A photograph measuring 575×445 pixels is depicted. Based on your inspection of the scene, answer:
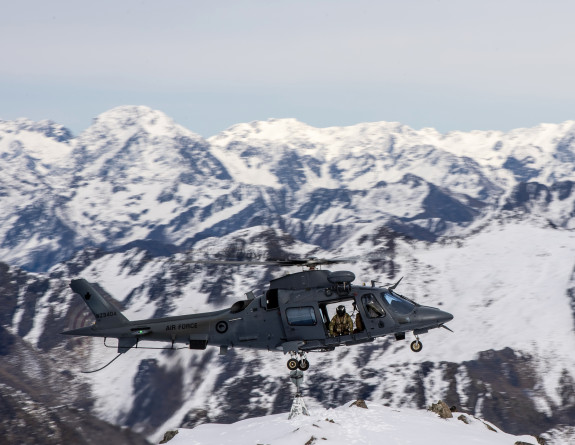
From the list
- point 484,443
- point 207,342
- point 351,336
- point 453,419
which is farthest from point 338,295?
point 453,419

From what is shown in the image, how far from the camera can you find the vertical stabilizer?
5703 centimetres

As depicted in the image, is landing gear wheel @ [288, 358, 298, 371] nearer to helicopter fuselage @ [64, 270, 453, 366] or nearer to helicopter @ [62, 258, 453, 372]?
helicopter @ [62, 258, 453, 372]

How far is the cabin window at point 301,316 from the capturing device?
50969 mm

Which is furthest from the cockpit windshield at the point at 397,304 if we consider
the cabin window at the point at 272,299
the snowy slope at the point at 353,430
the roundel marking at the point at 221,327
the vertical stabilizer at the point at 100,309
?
the snowy slope at the point at 353,430

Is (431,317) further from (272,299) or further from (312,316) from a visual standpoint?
(272,299)

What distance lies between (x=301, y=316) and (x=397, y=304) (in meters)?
6.09

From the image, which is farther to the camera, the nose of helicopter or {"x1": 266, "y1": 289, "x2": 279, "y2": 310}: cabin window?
{"x1": 266, "y1": 289, "x2": 279, "y2": 310}: cabin window

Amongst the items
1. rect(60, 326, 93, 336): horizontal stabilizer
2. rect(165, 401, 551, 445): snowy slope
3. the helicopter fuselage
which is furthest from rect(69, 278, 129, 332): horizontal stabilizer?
rect(165, 401, 551, 445): snowy slope

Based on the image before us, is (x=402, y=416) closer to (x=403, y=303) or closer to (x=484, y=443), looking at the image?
(x=484, y=443)

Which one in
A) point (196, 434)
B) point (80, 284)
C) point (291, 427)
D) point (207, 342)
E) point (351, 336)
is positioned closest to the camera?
point (351, 336)

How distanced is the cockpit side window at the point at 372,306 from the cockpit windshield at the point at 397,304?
2.15 feet

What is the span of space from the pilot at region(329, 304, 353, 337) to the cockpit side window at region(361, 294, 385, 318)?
4.37ft

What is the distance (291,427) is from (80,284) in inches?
1368

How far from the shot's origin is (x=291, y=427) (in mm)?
85062
